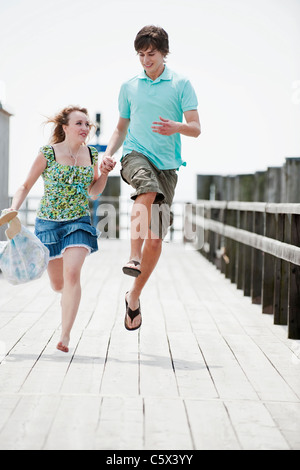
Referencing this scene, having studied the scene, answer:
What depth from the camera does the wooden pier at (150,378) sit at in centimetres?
315

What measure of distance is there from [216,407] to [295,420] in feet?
1.19

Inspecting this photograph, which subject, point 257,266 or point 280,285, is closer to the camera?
point 280,285

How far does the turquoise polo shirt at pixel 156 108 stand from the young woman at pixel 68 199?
36 centimetres

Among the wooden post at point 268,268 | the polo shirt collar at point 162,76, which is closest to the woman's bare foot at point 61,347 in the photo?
the polo shirt collar at point 162,76

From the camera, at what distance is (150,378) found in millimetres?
4180


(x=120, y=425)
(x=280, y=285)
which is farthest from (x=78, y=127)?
(x=120, y=425)

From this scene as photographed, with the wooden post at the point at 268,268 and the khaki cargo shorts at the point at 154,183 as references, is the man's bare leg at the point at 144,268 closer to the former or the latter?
the khaki cargo shorts at the point at 154,183

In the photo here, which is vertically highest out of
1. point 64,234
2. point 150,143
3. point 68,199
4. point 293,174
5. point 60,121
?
point 60,121

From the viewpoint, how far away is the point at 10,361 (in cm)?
455

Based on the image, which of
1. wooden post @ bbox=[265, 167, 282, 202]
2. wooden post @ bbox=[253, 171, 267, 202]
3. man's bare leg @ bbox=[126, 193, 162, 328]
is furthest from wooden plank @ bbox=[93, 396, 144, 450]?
wooden post @ bbox=[253, 171, 267, 202]

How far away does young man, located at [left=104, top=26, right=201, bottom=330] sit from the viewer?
16.7 ft

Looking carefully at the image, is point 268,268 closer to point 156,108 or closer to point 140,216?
point 140,216

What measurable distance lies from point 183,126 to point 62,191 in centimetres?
85

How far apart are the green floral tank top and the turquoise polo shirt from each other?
53cm
